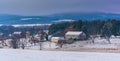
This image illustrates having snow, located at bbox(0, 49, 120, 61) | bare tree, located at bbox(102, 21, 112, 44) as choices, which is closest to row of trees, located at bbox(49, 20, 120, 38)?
bare tree, located at bbox(102, 21, 112, 44)

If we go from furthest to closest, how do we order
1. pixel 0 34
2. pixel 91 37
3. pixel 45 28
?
pixel 0 34 < pixel 45 28 < pixel 91 37

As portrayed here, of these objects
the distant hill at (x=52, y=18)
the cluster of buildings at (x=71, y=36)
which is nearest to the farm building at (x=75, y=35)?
the cluster of buildings at (x=71, y=36)

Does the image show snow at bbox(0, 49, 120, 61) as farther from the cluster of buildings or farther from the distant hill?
the distant hill

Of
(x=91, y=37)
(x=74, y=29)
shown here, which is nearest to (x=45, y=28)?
(x=74, y=29)

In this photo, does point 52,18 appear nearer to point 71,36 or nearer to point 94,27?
point 71,36

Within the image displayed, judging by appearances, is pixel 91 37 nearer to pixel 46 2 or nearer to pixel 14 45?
pixel 46 2
